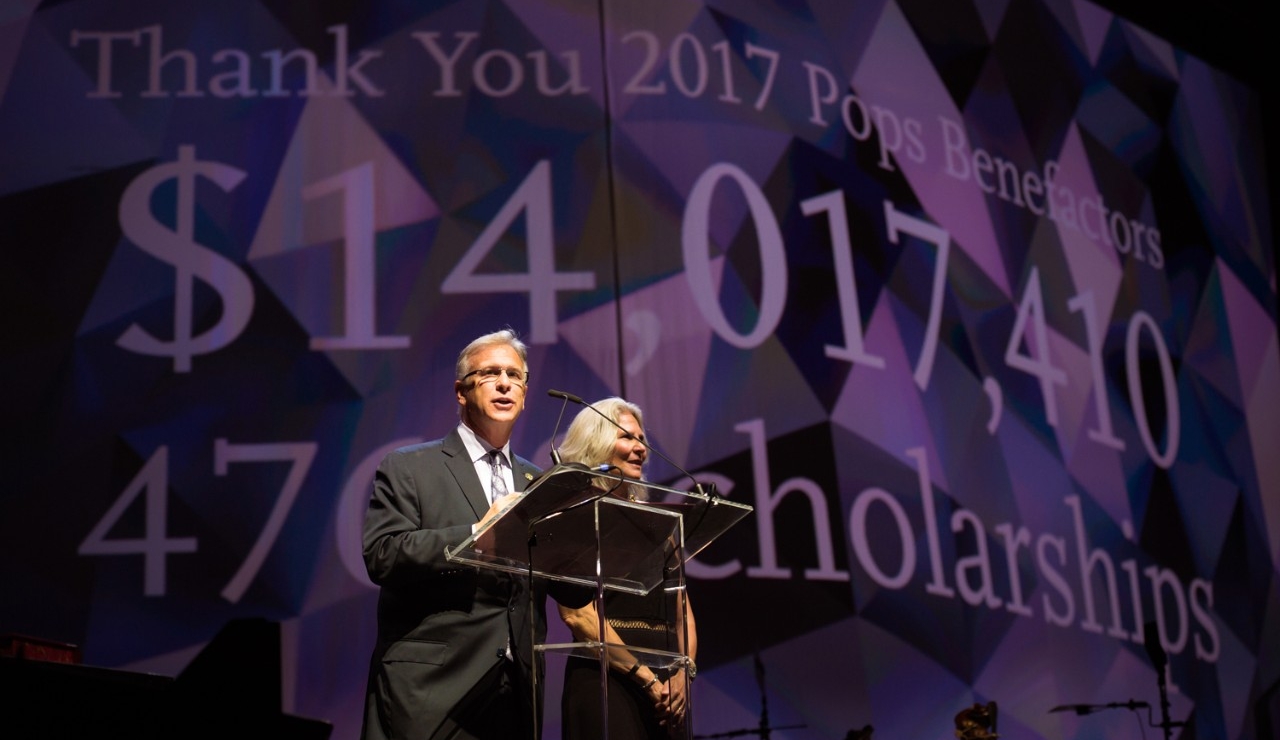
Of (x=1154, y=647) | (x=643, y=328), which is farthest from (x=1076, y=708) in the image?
(x=643, y=328)

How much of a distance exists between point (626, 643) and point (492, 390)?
0.71 m

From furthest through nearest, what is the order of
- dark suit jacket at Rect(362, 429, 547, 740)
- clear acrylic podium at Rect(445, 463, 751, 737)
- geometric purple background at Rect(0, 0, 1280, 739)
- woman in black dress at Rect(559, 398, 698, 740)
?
geometric purple background at Rect(0, 0, 1280, 739) → woman in black dress at Rect(559, 398, 698, 740) → dark suit jacket at Rect(362, 429, 547, 740) → clear acrylic podium at Rect(445, 463, 751, 737)

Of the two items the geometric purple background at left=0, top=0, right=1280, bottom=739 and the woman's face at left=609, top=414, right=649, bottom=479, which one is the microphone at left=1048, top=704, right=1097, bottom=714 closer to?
the geometric purple background at left=0, top=0, right=1280, bottom=739

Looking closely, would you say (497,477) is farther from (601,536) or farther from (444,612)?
(601,536)

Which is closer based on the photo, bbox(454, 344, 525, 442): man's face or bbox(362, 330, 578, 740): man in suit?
bbox(362, 330, 578, 740): man in suit

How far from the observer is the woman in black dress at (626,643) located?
125 inches

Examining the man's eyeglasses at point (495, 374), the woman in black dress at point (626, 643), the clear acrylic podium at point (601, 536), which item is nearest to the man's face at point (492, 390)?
the man's eyeglasses at point (495, 374)

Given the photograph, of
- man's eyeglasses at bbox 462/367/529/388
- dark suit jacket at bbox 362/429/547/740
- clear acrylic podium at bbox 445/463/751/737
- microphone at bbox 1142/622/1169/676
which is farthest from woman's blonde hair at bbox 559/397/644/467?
microphone at bbox 1142/622/1169/676

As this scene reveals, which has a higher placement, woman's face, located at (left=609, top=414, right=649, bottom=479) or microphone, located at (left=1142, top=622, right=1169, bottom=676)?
woman's face, located at (left=609, top=414, right=649, bottom=479)

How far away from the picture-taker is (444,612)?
9.85ft

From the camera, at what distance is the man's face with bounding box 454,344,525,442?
3.25 metres

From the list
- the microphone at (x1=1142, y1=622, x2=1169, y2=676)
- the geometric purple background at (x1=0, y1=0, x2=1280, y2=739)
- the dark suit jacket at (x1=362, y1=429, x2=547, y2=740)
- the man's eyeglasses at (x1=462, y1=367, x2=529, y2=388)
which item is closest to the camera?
the dark suit jacket at (x1=362, y1=429, x2=547, y2=740)

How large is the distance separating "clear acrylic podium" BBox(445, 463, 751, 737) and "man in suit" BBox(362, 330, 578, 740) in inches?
2.8

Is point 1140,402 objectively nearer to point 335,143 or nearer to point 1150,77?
point 1150,77
